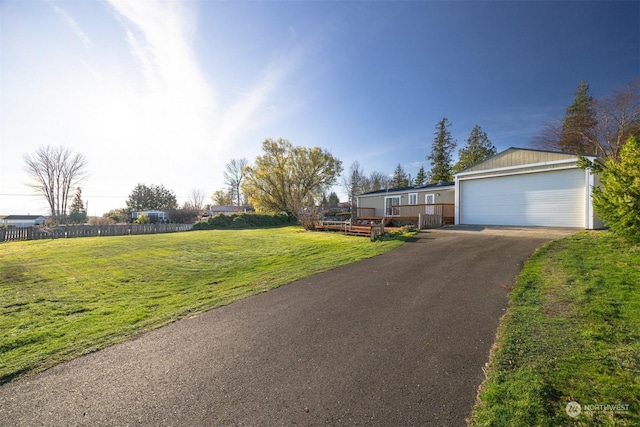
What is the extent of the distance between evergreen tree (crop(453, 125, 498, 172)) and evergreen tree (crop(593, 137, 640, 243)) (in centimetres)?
3167

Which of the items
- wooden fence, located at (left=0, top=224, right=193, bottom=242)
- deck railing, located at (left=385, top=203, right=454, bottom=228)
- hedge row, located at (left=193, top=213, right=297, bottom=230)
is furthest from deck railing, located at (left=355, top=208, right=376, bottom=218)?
wooden fence, located at (left=0, top=224, right=193, bottom=242)

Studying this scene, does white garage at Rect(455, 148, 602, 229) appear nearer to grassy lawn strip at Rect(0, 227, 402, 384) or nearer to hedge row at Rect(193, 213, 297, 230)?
grassy lawn strip at Rect(0, 227, 402, 384)

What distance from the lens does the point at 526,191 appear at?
14484mm

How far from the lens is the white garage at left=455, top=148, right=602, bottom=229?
12.8 m

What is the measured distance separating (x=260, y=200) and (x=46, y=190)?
31.3 metres

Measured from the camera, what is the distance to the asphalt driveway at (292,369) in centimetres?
221

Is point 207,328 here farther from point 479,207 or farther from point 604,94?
point 604,94

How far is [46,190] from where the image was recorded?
3666 centimetres

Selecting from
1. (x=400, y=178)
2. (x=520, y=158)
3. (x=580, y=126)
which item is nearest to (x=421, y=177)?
(x=400, y=178)

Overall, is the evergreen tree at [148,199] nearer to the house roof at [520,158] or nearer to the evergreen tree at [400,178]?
the evergreen tree at [400,178]

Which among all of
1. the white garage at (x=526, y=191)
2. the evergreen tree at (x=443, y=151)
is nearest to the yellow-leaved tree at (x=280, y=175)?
the white garage at (x=526, y=191)

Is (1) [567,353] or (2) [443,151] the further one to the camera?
(2) [443,151]

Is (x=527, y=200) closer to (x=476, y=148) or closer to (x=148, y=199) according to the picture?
(x=476, y=148)

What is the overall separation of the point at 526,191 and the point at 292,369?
16.8m
